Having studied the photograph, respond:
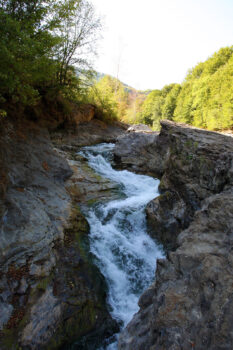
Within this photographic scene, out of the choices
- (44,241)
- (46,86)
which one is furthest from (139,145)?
(44,241)

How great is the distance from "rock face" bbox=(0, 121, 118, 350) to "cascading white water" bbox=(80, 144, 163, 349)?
0.35 m

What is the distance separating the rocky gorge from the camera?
109 inches

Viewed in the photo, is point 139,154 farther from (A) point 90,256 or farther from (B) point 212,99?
(B) point 212,99

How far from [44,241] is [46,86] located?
8.76 m

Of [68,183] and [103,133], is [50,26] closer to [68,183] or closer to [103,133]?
[68,183]

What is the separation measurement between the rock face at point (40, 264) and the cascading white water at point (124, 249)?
0.35 m

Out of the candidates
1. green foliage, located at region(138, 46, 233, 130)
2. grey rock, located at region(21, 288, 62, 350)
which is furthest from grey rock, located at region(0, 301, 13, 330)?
green foliage, located at region(138, 46, 233, 130)

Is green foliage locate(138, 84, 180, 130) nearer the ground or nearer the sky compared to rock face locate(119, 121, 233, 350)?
nearer the sky

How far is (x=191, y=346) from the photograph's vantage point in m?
2.37

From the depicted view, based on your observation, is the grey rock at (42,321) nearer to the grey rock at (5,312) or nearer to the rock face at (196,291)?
the grey rock at (5,312)

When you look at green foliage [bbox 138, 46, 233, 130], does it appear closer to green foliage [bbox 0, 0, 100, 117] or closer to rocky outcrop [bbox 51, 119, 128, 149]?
rocky outcrop [bbox 51, 119, 128, 149]

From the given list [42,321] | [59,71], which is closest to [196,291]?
[42,321]

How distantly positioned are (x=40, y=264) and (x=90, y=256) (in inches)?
62.7

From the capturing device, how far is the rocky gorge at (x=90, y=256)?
2.76 meters
